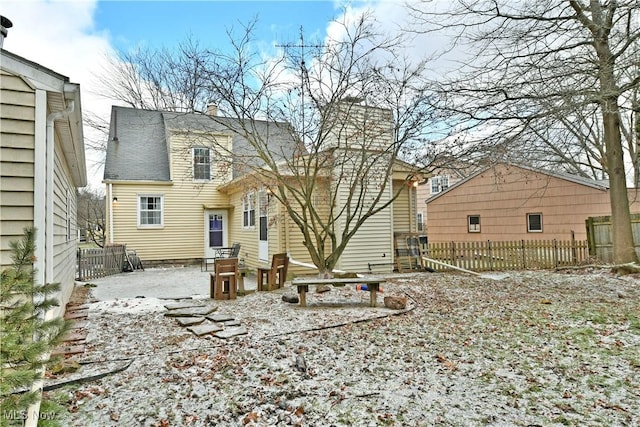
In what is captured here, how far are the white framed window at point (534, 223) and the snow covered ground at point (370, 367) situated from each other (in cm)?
807

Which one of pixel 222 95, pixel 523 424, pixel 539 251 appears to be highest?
pixel 222 95

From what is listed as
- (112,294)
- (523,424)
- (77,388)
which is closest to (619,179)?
(523,424)

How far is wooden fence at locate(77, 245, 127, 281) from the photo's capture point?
1104 centimetres

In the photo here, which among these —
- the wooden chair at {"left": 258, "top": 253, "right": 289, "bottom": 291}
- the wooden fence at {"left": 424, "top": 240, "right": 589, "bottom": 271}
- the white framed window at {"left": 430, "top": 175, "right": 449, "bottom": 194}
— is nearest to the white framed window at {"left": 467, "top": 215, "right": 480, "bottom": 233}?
the wooden fence at {"left": 424, "top": 240, "right": 589, "bottom": 271}

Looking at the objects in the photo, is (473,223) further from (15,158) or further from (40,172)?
(15,158)

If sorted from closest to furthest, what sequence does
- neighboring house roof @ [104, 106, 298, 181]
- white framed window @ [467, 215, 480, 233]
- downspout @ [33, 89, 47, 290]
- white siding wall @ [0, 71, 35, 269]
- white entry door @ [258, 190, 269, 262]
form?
white siding wall @ [0, 71, 35, 269], downspout @ [33, 89, 47, 290], white entry door @ [258, 190, 269, 262], neighboring house roof @ [104, 106, 298, 181], white framed window @ [467, 215, 480, 233]

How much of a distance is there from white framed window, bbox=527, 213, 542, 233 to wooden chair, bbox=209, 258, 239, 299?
11.9m

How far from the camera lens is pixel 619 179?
9.29 m

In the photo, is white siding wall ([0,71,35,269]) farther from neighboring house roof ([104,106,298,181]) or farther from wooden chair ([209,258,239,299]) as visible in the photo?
neighboring house roof ([104,106,298,181])

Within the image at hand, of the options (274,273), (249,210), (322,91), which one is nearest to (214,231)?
(249,210)

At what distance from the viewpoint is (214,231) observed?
50.3ft

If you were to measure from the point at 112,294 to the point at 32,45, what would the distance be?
5.23 meters

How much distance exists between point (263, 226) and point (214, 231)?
16.0ft

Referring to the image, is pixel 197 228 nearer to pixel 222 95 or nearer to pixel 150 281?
pixel 150 281
